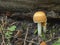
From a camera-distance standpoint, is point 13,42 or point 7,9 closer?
point 13,42

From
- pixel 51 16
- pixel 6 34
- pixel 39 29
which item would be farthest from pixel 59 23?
pixel 6 34

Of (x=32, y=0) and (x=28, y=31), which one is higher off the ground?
(x=32, y=0)

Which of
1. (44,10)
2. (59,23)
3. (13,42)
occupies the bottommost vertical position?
(13,42)

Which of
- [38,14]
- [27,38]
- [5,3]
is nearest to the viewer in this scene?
[38,14]

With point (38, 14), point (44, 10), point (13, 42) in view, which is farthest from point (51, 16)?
point (13, 42)

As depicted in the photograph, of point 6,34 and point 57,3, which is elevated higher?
point 57,3

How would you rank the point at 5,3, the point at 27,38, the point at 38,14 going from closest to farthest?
the point at 38,14 < the point at 27,38 < the point at 5,3

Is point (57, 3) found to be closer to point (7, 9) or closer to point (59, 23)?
point (59, 23)

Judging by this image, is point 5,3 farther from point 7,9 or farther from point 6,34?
point 6,34

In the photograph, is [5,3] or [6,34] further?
[5,3]
